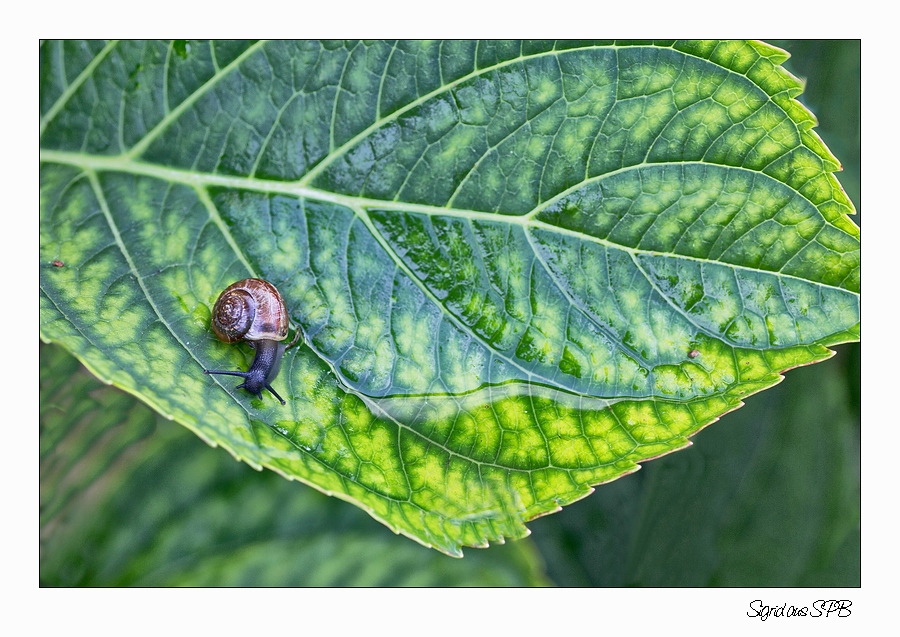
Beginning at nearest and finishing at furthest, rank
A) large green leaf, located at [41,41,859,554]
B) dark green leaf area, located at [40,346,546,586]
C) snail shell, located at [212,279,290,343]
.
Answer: snail shell, located at [212,279,290,343] < large green leaf, located at [41,41,859,554] < dark green leaf area, located at [40,346,546,586]

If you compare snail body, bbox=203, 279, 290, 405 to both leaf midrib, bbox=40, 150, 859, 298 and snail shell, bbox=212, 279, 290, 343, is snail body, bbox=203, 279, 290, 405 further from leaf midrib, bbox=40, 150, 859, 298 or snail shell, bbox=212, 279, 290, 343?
leaf midrib, bbox=40, 150, 859, 298

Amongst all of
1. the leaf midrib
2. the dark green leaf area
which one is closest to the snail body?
the leaf midrib

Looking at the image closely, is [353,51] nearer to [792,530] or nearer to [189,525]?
[189,525]

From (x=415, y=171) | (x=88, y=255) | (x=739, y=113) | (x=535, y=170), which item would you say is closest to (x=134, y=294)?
(x=88, y=255)

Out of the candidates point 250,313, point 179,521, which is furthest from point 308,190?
point 179,521

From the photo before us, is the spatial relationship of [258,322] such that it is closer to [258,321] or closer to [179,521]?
[258,321]

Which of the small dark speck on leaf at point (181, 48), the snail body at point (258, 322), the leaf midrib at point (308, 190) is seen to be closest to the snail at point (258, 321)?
the snail body at point (258, 322)
